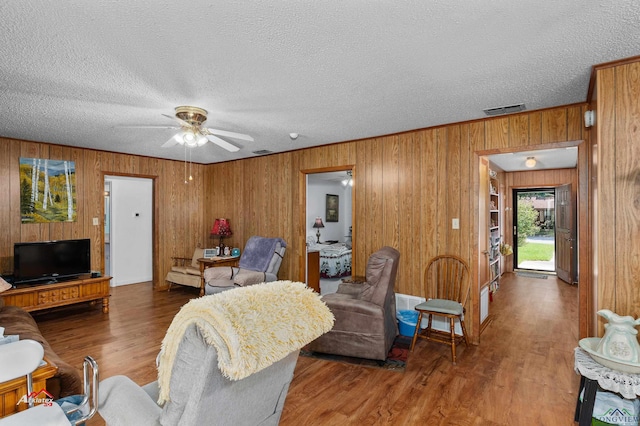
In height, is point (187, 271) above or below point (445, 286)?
below

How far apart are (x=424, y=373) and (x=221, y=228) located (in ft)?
14.0

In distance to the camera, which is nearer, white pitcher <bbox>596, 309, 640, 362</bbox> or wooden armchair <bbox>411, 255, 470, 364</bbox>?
white pitcher <bbox>596, 309, 640, 362</bbox>

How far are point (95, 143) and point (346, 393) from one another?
4649mm

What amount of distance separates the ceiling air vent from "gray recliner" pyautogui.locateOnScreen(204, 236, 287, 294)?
324 centimetres

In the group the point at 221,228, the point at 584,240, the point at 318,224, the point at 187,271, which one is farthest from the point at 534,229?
the point at 187,271

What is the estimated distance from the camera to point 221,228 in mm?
5988

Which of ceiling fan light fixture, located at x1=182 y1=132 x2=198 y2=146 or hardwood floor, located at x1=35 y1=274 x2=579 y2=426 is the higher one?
ceiling fan light fixture, located at x1=182 y1=132 x2=198 y2=146

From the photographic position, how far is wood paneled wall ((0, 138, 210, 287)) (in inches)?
174

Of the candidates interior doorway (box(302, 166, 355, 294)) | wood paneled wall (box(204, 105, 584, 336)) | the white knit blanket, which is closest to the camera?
the white knit blanket

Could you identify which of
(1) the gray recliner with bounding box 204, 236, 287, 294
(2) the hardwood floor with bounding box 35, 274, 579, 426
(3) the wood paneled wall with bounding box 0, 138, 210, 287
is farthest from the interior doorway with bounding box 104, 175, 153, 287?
(1) the gray recliner with bounding box 204, 236, 287, 294

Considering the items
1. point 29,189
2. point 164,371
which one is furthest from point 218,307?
point 29,189

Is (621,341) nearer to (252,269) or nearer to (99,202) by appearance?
(252,269)

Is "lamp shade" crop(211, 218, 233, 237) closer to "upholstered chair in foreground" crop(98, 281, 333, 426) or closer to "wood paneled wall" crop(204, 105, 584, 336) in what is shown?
"wood paneled wall" crop(204, 105, 584, 336)

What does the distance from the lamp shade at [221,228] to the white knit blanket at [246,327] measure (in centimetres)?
481
